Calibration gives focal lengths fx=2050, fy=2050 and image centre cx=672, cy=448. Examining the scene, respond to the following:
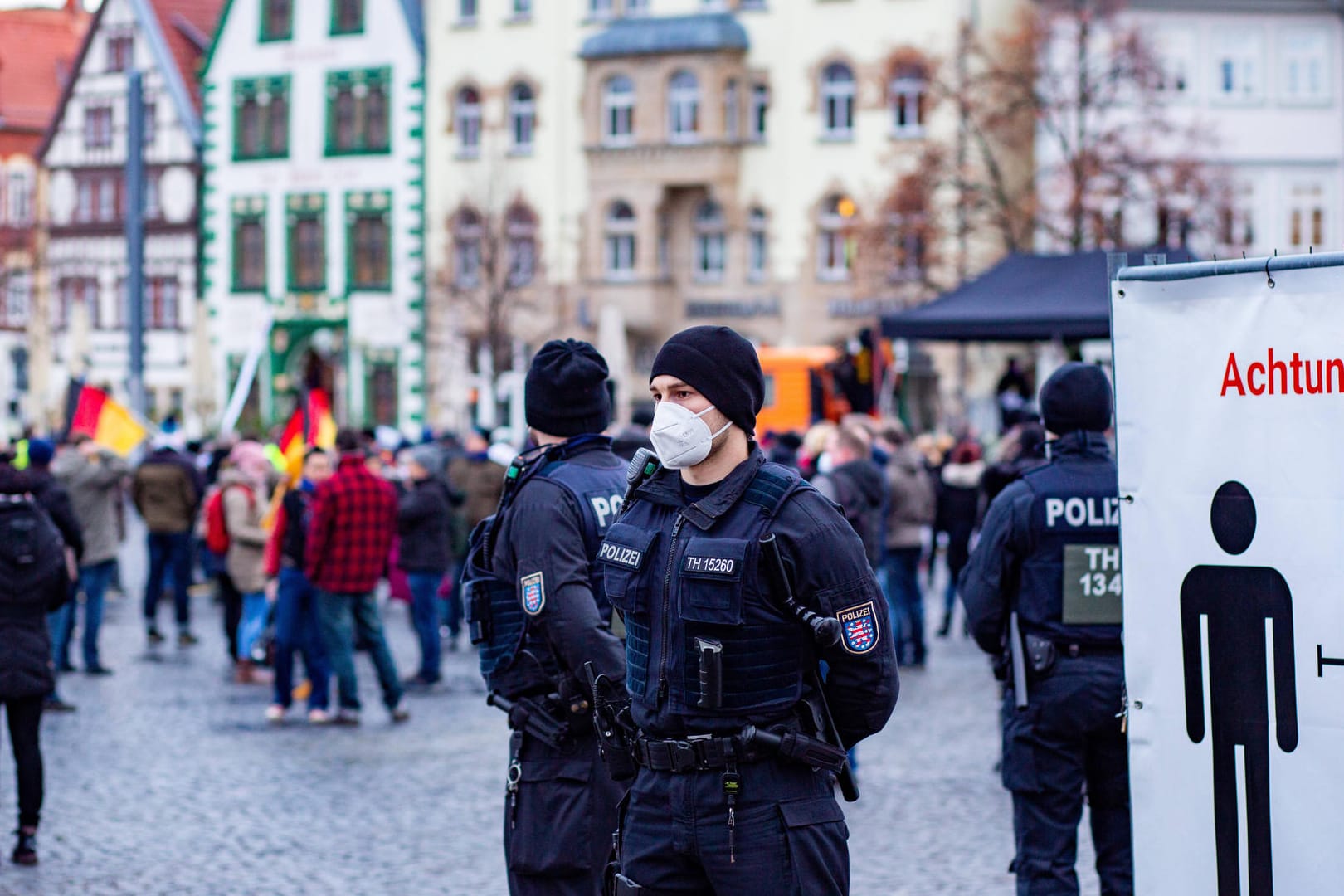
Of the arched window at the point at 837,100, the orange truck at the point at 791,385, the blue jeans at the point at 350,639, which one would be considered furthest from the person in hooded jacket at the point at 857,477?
the arched window at the point at 837,100

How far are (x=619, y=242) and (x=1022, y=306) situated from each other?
30.1m

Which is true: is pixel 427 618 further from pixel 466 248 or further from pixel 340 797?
pixel 466 248

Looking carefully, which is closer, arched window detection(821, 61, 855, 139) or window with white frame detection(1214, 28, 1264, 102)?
window with white frame detection(1214, 28, 1264, 102)

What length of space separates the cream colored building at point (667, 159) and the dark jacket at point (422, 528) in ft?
90.5

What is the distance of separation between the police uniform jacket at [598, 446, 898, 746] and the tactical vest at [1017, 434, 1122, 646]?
1.90m

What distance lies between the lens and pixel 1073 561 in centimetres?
644

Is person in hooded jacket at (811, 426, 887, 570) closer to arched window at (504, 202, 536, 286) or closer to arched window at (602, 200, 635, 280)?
arched window at (602, 200, 635, 280)

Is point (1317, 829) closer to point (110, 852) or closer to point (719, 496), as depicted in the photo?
point (719, 496)

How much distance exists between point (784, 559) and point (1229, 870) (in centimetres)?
117

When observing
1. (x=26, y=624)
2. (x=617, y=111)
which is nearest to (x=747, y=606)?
(x=26, y=624)

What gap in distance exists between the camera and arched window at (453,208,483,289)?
49750mm

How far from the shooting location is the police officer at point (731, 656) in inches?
175

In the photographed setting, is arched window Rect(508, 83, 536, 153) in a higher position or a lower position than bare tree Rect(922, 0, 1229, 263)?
higher

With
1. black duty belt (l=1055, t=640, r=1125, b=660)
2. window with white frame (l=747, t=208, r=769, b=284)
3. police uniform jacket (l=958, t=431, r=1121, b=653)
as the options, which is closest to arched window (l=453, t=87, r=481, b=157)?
window with white frame (l=747, t=208, r=769, b=284)
